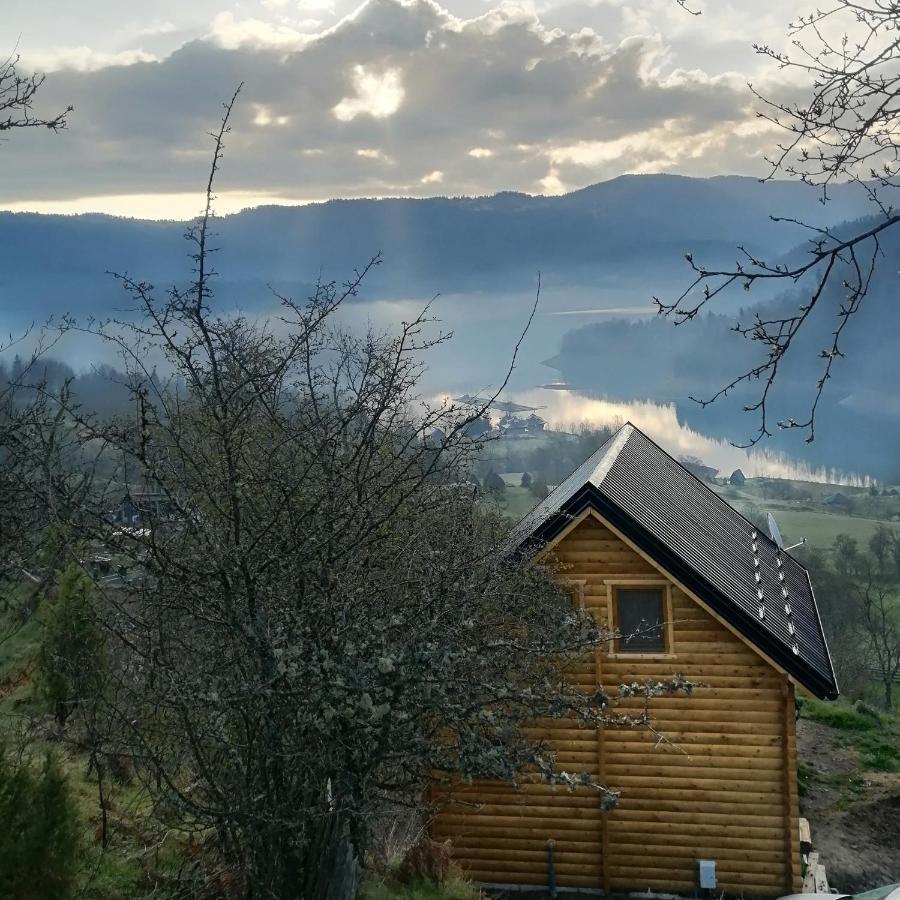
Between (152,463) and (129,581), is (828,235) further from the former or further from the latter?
(129,581)

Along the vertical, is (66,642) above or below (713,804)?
above

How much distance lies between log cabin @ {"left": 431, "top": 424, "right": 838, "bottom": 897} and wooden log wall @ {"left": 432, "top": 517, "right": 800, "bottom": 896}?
14 millimetres

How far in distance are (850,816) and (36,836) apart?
13.4 m

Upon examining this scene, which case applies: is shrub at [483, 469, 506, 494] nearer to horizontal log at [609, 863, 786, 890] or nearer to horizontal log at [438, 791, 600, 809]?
horizontal log at [438, 791, 600, 809]

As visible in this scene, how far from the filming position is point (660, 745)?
1142cm

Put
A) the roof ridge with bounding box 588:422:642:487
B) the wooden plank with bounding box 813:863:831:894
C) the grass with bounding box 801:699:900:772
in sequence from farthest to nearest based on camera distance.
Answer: the grass with bounding box 801:699:900:772, the roof ridge with bounding box 588:422:642:487, the wooden plank with bounding box 813:863:831:894

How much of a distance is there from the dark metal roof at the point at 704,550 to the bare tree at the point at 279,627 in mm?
4726

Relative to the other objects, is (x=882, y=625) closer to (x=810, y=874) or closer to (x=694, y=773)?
(x=810, y=874)

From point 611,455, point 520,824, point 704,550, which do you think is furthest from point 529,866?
point 611,455

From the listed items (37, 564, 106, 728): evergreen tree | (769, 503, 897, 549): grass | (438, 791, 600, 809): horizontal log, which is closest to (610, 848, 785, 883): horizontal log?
(438, 791, 600, 809): horizontal log

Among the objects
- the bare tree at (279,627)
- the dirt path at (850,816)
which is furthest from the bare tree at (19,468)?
the dirt path at (850,816)

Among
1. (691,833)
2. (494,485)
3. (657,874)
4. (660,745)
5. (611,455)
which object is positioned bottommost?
(657,874)

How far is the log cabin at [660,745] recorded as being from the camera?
11.1 meters

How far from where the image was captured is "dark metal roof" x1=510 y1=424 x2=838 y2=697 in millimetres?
10883
